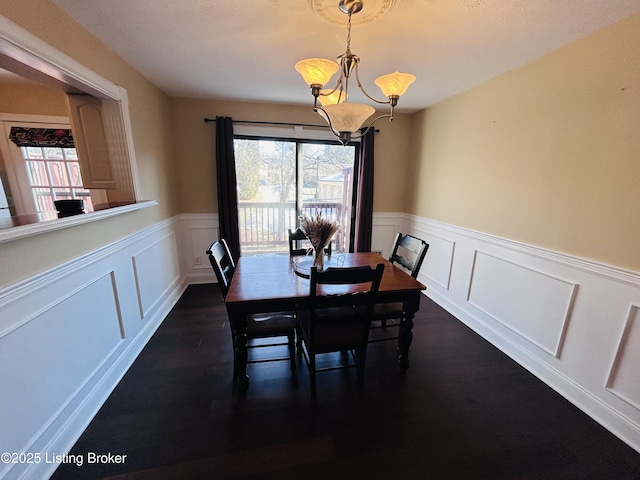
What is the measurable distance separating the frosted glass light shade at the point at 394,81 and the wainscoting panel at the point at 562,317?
1602 millimetres

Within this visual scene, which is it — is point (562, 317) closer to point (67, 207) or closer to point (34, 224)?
point (34, 224)

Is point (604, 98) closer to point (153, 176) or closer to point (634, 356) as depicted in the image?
point (634, 356)

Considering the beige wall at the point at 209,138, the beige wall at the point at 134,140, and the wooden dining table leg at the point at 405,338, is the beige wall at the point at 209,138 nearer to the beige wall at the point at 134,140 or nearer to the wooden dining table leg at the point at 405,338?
the beige wall at the point at 134,140

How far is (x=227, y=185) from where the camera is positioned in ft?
10.7

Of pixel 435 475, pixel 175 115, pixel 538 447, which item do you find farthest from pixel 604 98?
→ pixel 175 115

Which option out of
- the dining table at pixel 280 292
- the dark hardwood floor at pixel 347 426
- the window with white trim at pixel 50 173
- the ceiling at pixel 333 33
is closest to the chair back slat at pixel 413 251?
the dining table at pixel 280 292

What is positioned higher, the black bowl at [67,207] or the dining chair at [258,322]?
the black bowl at [67,207]

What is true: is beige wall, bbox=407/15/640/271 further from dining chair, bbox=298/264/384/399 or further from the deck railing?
the deck railing

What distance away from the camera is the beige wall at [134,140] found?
3.96 ft

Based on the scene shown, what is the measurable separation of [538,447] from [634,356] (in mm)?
763

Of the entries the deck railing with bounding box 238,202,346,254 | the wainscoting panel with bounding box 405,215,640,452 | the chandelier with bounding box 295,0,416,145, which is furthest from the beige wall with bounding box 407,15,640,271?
the deck railing with bounding box 238,202,346,254

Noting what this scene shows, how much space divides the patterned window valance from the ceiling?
4.60 feet

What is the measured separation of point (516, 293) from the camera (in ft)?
7.13

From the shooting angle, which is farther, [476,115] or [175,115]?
[175,115]
